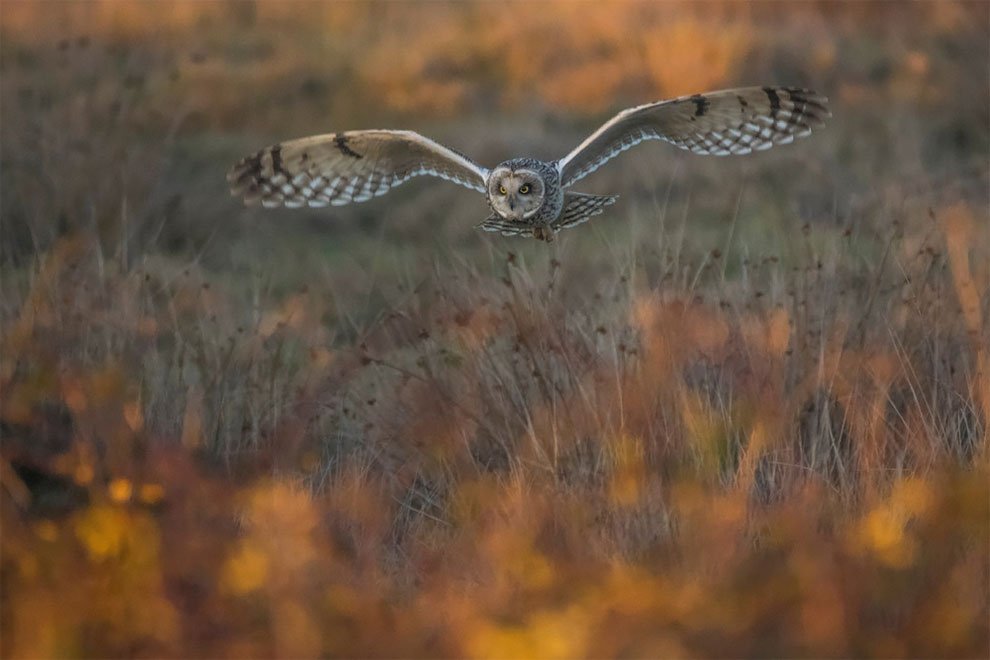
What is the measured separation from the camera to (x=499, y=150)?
40.1ft

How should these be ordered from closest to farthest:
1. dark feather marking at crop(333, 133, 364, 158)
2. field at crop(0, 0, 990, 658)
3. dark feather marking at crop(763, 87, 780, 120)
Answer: field at crop(0, 0, 990, 658), dark feather marking at crop(763, 87, 780, 120), dark feather marking at crop(333, 133, 364, 158)

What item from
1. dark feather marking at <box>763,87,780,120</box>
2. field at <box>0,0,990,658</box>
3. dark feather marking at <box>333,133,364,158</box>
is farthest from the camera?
dark feather marking at <box>333,133,364,158</box>

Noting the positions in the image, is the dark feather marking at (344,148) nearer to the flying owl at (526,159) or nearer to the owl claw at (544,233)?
the flying owl at (526,159)

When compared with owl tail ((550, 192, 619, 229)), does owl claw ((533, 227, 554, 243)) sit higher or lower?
lower

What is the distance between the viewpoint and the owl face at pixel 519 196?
5.18 m

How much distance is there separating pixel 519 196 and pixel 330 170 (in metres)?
0.69

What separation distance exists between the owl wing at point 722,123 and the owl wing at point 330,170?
44 centimetres

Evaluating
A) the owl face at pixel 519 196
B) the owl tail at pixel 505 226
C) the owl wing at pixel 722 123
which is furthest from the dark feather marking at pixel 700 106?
the owl tail at pixel 505 226

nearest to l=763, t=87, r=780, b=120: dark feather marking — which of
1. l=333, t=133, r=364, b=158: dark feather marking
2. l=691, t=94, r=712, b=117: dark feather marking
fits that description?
l=691, t=94, r=712, b=117: dark feather marking

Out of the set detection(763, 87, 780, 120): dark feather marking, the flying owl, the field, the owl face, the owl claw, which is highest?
detection(763, 87, 780, 120): dark feather marking

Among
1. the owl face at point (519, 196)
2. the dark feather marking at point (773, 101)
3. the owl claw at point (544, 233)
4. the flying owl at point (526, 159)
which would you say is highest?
the dark feather marking at point (773, 101)

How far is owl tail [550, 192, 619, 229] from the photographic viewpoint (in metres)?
5.37

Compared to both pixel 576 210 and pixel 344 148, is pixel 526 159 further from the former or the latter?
pixel 344 148

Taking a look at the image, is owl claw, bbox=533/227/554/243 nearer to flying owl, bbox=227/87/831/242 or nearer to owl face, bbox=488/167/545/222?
flying owl, bbox=227/87/831/242
